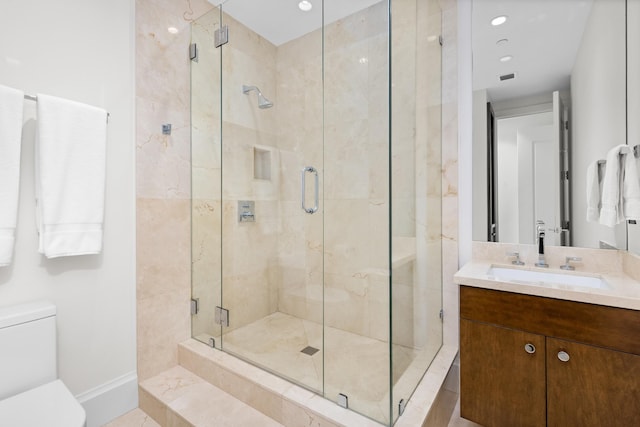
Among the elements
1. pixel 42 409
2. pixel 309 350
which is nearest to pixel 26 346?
pixel 42 409

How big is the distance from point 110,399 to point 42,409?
1.98 ft

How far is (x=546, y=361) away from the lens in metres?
1.25

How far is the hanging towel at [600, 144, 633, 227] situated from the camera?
1.37 meters

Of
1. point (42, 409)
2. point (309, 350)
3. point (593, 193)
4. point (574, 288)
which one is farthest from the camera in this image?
point (309, 350)

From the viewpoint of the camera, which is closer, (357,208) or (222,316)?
(357,208)

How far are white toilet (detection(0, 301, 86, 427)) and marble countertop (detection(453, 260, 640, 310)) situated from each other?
1.62 metres

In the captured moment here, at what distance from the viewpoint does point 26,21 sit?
1329 mm

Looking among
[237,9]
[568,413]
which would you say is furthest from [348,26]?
[568,413]

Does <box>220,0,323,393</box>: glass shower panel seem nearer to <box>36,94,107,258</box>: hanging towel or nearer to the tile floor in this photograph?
the tile floor

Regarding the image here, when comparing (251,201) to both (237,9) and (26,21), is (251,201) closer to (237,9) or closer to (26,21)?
(237,9)

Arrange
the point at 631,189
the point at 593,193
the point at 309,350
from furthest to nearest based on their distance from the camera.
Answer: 1. the point at 309,350
2. the point at 593,193
3. the point at 631,189

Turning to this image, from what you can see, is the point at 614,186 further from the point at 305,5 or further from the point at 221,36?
the point at 221,36

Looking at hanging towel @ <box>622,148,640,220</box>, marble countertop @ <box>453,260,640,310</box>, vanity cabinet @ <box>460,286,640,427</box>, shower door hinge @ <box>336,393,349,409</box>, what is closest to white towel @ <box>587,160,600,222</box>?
hanging towel @ <box>622,148,640,220</box>

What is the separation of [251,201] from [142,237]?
0.66m
